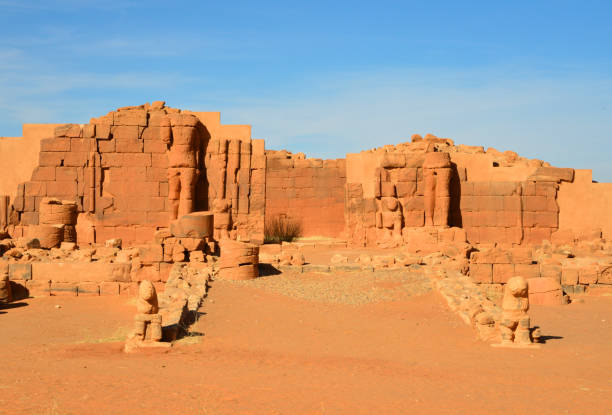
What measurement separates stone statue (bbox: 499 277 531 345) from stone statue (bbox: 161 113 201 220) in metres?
11.9

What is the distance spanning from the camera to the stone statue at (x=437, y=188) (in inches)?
786

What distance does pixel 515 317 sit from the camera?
959 centimetres

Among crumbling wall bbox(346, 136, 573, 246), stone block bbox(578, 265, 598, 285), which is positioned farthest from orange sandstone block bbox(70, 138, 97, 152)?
stone block bbox(578, 265, 598, 285)

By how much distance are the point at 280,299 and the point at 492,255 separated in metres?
5.54

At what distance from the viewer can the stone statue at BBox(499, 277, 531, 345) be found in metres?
9.52

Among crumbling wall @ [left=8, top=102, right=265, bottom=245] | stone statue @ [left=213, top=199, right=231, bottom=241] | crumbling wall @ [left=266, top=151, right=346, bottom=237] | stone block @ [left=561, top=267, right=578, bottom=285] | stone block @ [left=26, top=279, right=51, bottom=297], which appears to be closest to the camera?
stone block @ [left=26, top=279, right=51, bottom=297]

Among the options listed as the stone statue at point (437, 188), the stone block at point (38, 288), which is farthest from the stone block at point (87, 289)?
the stone statue at point (437, 188)

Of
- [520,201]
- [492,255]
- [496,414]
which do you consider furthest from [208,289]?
[520,201]

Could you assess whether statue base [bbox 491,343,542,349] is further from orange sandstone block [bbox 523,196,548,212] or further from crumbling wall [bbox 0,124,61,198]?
crumbling wall [bbox 0,124,61,198]

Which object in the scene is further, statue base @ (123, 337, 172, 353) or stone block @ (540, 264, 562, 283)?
stone block @ (540, 264, 562, 283)

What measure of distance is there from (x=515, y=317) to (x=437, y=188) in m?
10.8

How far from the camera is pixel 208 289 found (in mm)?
13133

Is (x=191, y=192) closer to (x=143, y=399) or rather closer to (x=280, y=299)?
(x=280, y=299)

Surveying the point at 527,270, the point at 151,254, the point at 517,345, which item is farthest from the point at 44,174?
the point at 517,345
